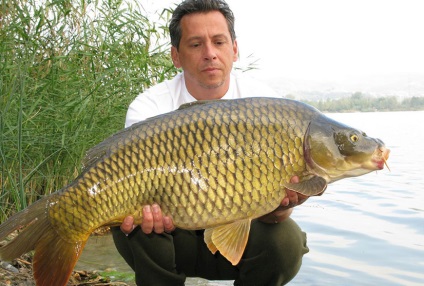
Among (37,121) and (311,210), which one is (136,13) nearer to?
(37,121)

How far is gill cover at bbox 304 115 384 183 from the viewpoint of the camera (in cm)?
188

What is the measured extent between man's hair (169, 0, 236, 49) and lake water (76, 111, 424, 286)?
633 mm

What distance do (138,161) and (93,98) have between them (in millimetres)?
1941

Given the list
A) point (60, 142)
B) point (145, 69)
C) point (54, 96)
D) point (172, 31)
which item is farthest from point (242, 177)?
point (145, 69)

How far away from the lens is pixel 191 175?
182 cm

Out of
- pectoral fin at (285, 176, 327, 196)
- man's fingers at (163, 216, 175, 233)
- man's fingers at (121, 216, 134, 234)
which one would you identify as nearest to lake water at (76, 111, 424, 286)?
pectoral fin at (285, 176, 327, 196)

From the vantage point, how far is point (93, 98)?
12.0 feet

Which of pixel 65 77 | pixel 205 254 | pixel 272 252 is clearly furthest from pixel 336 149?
pixel 65 77

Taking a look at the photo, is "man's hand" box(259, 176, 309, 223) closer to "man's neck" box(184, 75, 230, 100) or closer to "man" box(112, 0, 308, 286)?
"man" box(112, 0, 308, 286)

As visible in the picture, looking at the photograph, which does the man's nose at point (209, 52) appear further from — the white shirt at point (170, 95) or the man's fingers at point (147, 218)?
the man's fingers at point (147, 218)

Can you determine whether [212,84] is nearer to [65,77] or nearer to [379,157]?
[379,157]

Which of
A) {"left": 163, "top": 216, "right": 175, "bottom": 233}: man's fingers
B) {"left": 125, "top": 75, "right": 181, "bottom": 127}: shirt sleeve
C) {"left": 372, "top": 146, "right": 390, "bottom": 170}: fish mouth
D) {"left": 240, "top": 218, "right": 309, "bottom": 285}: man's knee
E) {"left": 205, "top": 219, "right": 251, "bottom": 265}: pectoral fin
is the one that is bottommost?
{"left": 240, "top": 218, "right": 309, "bottom": 285}: man's knee

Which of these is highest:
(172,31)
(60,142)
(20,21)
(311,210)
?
(20,21)

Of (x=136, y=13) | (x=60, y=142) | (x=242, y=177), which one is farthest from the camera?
(x=136, y=13)
